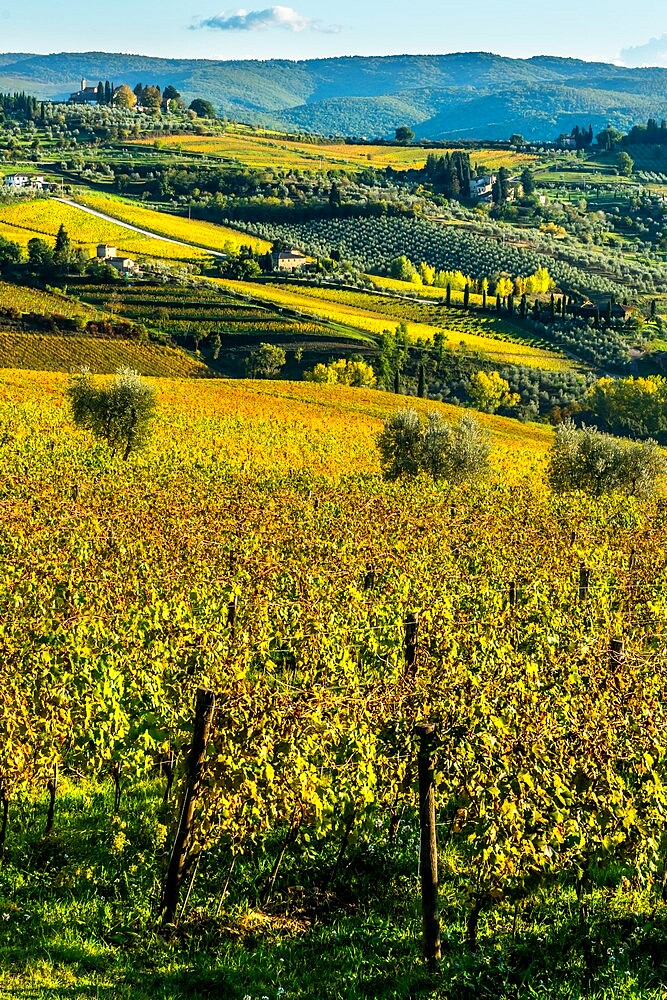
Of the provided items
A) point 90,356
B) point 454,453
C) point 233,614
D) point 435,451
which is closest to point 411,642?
point 233,614

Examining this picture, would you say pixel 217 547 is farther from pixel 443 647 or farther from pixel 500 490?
pixel 500 490

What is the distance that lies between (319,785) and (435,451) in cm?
4342

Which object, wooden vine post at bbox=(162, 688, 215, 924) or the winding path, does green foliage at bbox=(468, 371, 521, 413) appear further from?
wooden vine post at bbox=(162, 688, 215, 924)

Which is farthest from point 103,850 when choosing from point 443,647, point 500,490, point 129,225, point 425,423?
point 129,225

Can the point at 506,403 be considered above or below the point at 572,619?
below

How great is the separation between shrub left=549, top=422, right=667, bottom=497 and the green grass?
41.0m

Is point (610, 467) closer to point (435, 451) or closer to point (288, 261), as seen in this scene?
point (435, 451)

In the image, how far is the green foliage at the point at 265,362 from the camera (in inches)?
4432

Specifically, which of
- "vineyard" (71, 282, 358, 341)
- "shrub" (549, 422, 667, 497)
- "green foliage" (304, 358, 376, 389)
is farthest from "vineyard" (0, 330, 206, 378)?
"shrub" (549, 422, 667, 497)

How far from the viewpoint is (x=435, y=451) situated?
56.3 metres

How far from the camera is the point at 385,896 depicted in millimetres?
15234

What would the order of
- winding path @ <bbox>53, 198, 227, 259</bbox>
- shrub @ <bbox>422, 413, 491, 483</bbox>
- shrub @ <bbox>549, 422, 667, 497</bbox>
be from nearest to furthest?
shrub @ <bbox>549, 422, 667, 497</bbox>, shrub @ <bbox>422, 413, 491, 483</bbox>, winding path @ <bbox>53, 198, 227, 259</bbox>

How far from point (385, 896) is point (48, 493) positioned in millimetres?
23480

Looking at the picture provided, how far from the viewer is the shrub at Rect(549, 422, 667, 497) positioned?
5497cm
